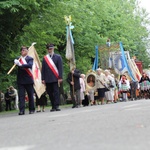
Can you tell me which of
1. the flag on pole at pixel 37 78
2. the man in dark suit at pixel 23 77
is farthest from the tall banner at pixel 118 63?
the man in dark suit at pixel 23 77

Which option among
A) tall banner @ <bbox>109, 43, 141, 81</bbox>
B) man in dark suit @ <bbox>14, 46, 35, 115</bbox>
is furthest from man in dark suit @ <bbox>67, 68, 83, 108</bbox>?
tall banner @ <bbox>109, 43, 141, 81</bbox>

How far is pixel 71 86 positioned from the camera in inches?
860

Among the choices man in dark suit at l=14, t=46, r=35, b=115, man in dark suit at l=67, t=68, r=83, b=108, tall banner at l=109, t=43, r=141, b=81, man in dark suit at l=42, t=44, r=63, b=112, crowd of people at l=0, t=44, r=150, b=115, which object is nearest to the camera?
man in dark suit at l=14, t=46, r=35, b=115

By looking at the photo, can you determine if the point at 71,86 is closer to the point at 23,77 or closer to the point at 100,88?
the point at 100,88

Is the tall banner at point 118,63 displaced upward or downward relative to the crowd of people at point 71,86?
upward

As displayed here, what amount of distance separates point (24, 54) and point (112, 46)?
1829 cm

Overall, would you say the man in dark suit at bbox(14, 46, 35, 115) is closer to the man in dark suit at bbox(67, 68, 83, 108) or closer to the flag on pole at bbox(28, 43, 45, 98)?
the flag on pole at bbox(28, 43, 45, 98)

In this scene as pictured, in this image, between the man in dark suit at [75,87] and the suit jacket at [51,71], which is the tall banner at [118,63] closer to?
the man in dark suit at [75,87]

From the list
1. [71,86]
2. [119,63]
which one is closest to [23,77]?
[71,86]

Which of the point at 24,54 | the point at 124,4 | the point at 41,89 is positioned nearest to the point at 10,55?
the point at 41,89

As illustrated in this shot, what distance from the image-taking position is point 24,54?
15531 mm

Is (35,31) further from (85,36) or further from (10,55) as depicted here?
(85,36)

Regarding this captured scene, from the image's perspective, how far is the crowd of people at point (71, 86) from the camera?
15.5m

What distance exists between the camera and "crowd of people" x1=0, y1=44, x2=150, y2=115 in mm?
15539
